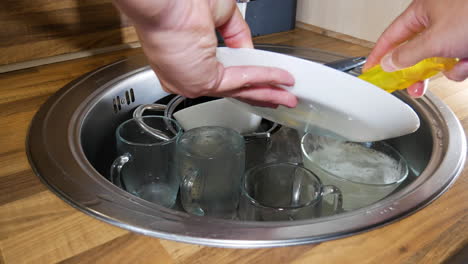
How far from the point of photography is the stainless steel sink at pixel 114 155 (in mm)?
426

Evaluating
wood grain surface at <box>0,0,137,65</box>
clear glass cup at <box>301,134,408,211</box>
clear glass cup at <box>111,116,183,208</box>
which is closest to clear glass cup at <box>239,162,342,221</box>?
clear glass cup at <box>301,134,408,211</box>

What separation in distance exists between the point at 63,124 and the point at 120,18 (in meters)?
0.37

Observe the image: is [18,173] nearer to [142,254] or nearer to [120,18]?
[142,254]

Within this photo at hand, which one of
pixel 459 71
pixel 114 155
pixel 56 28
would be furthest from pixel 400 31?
pixel 56 28

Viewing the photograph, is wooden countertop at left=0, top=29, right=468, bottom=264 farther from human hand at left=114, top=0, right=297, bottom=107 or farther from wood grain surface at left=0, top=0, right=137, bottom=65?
wood grain surface at left=0, top=0, right=137, bottom=65

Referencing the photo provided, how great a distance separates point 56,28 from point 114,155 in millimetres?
278

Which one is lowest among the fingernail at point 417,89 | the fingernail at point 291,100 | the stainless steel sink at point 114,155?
the stainless steel sink at point 114,155

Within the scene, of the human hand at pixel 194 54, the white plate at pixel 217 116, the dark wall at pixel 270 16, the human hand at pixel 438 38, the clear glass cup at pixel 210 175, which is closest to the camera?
the human hand at pixel 194 54

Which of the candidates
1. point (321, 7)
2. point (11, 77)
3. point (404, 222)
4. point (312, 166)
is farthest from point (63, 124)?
point (321, 7)

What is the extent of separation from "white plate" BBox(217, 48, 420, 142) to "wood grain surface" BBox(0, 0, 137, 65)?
48cm

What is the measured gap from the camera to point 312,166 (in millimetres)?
598

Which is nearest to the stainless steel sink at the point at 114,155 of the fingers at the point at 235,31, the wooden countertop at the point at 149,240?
the wooden countertop at the point at 149,240

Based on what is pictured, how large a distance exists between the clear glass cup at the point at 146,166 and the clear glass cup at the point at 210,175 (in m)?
0.03

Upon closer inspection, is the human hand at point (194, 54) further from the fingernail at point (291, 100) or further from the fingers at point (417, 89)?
the fingers at point (417, 89)
